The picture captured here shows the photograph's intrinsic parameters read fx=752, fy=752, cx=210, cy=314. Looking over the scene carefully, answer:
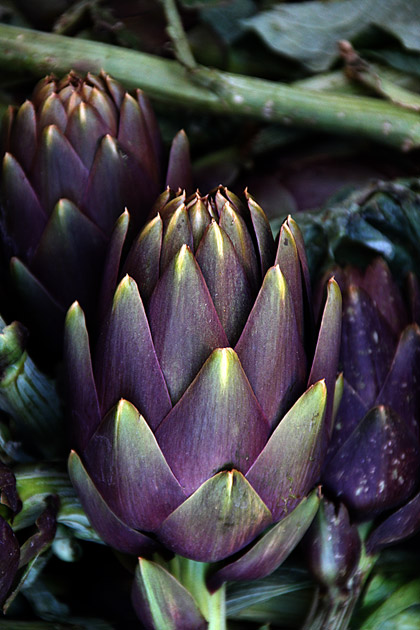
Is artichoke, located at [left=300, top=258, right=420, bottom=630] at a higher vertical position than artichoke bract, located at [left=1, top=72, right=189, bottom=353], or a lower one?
lower

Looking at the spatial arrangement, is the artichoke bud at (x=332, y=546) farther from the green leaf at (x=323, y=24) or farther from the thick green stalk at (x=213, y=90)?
the green leaf at (x=323, y=24)

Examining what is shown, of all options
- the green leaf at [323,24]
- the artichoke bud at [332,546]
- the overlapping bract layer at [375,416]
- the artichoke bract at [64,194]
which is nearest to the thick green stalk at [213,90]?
the green leaf at [323,24]

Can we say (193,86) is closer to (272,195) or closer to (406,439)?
(272,195)

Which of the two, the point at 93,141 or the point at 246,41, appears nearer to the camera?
the point at 93,141

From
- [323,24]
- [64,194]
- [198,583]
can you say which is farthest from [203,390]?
[323,24]

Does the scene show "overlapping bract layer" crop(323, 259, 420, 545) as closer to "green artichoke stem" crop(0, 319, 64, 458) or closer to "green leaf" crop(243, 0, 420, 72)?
"green artichoke stem" crop(0, 319, 64, 458)

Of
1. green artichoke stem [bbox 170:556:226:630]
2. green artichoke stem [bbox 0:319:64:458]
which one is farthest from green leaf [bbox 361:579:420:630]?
green artichoke stem [bbox 0:319:64:458]

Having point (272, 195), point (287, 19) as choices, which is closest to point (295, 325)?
point (272, 195)
